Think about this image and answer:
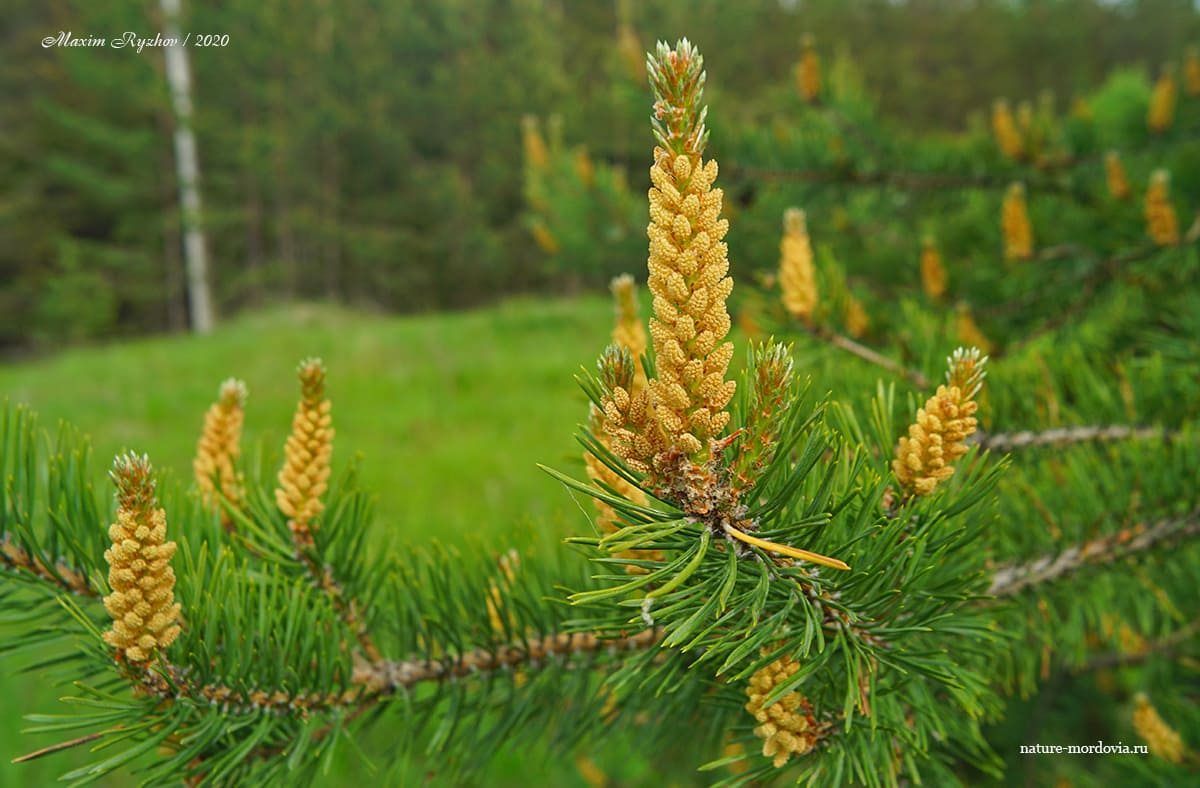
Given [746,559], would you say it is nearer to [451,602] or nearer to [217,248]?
[451,602]

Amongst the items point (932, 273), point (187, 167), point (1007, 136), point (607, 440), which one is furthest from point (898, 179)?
point (187, 167)

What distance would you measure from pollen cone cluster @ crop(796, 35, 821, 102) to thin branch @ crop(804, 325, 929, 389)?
1.38m

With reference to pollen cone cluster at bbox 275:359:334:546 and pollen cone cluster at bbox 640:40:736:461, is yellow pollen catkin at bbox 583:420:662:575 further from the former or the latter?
pollen cone cluster at bbox 275:359:334:546

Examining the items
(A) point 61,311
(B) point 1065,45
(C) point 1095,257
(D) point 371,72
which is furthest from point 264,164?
(B) point 1065,45

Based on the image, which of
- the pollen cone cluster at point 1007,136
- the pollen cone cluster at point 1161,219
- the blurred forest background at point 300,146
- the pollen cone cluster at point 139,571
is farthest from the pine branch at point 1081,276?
the blurred forest background at point 300,146

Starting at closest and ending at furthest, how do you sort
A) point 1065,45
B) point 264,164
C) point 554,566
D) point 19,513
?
point 19,513
point 554,566
point 264,164
point 1065,45

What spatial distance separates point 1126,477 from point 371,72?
2343 centimetres

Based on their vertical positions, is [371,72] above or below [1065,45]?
below

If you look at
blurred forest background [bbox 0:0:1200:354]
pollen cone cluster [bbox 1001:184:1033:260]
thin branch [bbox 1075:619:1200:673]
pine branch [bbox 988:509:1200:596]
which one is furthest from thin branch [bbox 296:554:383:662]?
blurred forest background [bbox 0:0:1200:354]

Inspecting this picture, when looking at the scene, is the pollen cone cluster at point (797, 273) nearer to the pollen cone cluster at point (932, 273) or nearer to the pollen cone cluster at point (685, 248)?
the pollen cone cluster at point (685, 248)

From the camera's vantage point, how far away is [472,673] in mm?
825

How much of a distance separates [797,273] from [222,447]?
2.49ft

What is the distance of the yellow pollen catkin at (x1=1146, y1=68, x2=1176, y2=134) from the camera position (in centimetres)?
215

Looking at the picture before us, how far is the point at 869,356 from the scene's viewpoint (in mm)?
1063
